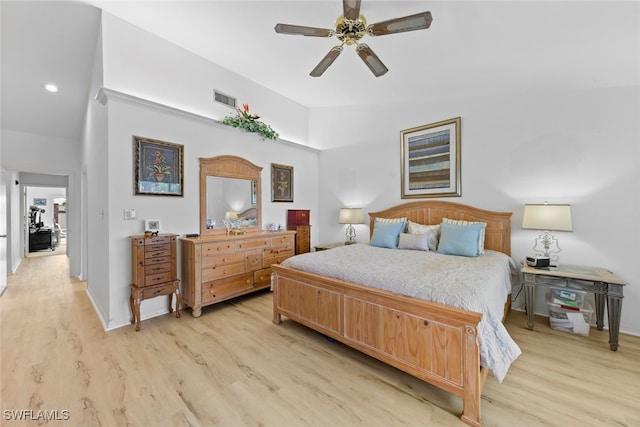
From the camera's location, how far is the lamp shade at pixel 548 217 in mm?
2639

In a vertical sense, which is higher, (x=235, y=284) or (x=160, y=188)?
(x=160, y=188)

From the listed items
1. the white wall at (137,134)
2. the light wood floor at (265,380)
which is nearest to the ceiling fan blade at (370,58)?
the white wall at (137,134)

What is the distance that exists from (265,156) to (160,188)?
1.80m

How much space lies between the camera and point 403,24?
197 centimetres

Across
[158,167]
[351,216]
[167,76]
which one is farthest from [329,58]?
[351,216]

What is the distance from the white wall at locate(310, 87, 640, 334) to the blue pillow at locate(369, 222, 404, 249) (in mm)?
681

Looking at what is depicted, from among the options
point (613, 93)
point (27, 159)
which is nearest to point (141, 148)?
point (27, 159)

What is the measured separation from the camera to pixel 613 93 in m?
2.62

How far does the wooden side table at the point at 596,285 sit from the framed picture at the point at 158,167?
4.24m

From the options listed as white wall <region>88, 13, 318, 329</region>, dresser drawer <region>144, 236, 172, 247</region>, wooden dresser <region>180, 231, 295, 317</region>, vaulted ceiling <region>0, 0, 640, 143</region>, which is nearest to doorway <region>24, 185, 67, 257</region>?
vaulted ceiling <region>0, 0, 640, 143</region>

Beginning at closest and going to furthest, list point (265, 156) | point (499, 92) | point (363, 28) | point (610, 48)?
point (363, 28)
point (610, 48)
point (499, 92)
point (265, 156)

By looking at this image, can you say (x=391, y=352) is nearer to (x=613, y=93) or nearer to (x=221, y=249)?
(x=221, y=249)

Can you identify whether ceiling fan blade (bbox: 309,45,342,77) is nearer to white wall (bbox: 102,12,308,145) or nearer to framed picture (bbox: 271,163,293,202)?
white wall (bbox: 102,12,308,145)

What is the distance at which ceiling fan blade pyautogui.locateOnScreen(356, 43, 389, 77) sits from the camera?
89.9 inches
